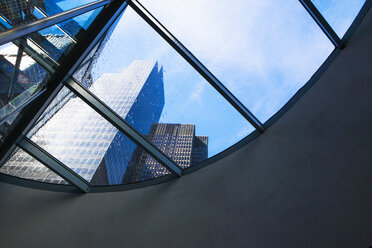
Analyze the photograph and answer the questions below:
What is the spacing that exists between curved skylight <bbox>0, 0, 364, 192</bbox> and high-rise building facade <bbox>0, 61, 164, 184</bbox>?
21 mm

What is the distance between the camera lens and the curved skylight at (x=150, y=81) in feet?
11.9

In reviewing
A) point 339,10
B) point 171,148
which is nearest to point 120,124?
point 171,148

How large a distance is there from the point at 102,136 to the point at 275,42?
12.5 feet

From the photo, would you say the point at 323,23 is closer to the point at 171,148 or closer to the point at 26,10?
the point at 171,148

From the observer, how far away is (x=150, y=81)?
5.03 metres

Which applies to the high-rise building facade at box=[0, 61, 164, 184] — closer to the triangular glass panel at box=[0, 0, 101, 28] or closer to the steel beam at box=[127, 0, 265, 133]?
the steel beam at box=[127, 0, 265, 133]

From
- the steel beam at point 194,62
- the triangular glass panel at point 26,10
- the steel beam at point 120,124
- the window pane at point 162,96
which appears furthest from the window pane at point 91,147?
the triangular glass panel at point 26,10

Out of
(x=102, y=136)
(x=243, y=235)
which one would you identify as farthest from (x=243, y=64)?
(x=102, y=136)

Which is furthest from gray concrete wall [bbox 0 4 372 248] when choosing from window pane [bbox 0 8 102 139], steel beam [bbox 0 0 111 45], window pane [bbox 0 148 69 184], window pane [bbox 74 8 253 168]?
steel beam [bbox 0 0 111 45]

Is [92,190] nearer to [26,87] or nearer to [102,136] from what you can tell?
[102,136]

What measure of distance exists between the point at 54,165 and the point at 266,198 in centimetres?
423

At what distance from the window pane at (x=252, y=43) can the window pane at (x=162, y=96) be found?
1.27 feet

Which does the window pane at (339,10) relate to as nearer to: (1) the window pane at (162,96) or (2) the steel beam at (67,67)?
(1) the window pane at (162,96)

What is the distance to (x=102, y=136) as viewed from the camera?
5328mm
